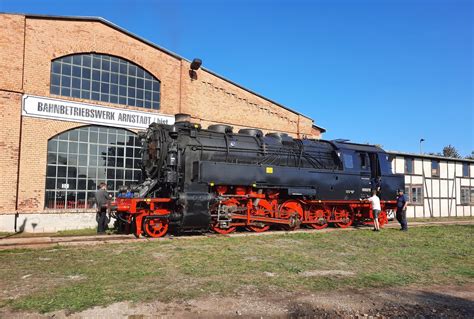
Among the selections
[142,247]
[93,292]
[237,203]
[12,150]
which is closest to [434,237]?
[237,203]

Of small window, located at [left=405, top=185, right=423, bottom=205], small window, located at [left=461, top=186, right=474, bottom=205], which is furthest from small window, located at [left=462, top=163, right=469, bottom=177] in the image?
small window, located at [left=405, top=185, right=423, bottom=205]

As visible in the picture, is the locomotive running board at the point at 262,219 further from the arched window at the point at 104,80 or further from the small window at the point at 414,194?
the small window at the point at 414,194

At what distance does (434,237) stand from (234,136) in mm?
7884

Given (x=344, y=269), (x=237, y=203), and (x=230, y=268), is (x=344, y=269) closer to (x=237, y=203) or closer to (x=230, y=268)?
(x=230, y=268)

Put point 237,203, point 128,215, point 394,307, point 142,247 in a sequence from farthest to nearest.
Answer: point 237,203 → point 128,215 → point 142,247 → point 394,307

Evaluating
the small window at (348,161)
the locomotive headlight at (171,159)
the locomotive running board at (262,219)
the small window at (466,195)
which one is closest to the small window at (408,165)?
the small window at (466,195)

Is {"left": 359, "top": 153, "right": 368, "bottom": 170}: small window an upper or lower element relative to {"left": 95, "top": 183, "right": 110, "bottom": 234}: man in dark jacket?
upper

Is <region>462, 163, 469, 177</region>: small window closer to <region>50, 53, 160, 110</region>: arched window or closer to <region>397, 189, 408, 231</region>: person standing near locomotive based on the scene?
<region>397, 189, 408, 231</region>: person standing near locomotive

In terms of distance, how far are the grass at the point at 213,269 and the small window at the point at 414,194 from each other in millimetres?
14292

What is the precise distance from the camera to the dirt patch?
4898mm

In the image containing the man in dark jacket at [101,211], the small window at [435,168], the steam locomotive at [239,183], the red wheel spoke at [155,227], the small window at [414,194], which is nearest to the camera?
the red wheel spoke at [155,227]

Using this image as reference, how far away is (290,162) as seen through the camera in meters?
14.4

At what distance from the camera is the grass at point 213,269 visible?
5.78 metres

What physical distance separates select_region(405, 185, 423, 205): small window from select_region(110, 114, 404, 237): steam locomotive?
9.90 m
